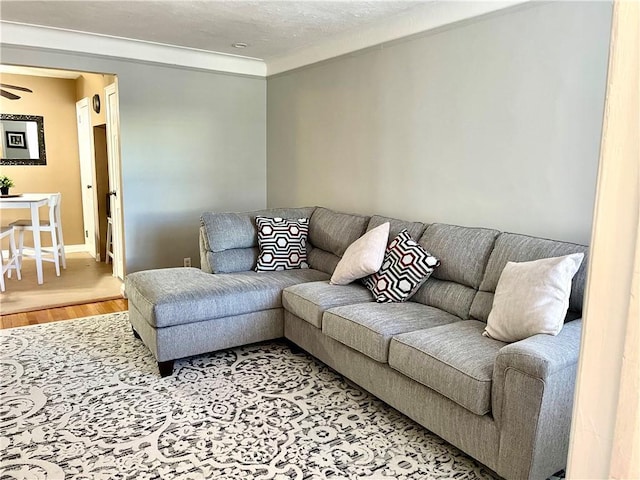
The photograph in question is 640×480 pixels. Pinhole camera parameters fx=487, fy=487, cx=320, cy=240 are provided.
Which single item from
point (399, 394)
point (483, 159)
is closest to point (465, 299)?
point (399, 394)

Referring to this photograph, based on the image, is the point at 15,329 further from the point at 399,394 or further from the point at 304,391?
the point at 399,394

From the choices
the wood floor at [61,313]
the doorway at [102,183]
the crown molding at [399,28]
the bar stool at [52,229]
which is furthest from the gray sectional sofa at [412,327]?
the doorway at [102,183]

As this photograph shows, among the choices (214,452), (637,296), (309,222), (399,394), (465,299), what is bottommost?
(214,452)

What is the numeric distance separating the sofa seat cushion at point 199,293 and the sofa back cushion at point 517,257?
134 cm

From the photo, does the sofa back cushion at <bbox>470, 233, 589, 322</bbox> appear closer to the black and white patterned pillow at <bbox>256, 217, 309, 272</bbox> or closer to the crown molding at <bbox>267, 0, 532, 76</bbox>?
the crown molding at <bbox>267, 0, 532, 76</bbox>

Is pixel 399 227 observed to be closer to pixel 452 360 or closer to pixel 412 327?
pixel 412 327

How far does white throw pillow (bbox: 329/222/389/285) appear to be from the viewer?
323cm

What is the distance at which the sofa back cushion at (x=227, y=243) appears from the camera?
3791 mm

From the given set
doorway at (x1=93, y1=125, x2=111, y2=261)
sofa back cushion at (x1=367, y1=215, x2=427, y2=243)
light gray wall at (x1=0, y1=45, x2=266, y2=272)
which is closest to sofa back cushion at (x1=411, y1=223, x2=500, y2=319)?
sofa back cushion at (x1=367, y1=215, x2=427, y2=243)

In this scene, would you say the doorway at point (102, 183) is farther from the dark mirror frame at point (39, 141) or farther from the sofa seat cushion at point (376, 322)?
the sofa seat cushion at point (376, 322)

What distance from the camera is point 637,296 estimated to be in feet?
1.49

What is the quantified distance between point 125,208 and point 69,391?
87.0 inches

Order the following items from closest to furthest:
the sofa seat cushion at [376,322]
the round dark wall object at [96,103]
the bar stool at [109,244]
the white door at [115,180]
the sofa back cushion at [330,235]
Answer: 1. the sofa seat cushion at [376,322]
2. the sofa back cushion at [330,235]
3. the white door at [115,180]
4. the round dark wall object at [96,103]
5. the bar stool at [109,244]

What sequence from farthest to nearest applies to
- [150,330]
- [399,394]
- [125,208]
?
1. [125,208]
2. [150,330]
3. [399,394]
